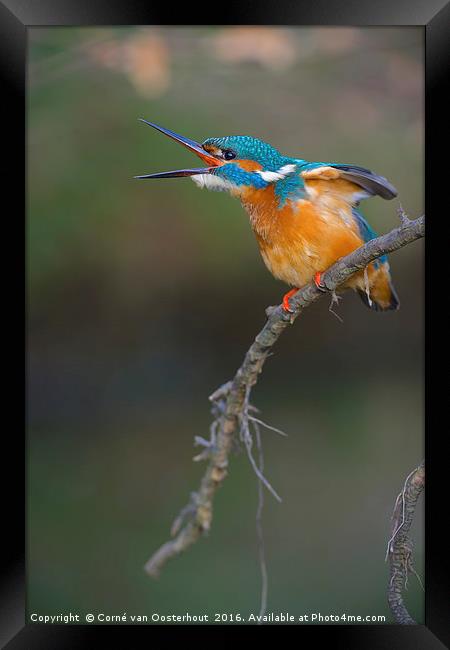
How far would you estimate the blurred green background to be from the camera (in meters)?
2.30

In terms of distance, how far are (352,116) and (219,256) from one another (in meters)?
1.45

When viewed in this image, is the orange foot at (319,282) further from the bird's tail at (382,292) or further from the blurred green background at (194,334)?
the blurred green background at (194,334)

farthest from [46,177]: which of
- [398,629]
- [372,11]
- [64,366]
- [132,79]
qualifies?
[398,629]

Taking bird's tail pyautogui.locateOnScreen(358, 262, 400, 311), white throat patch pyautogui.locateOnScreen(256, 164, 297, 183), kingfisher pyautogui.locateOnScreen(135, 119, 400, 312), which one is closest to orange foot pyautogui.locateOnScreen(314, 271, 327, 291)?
kingfisher pyautogui.locateOnScreen(135, 119, 400, 312)

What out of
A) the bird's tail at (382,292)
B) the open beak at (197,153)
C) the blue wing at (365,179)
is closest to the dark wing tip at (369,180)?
the blue wing at (365,179)

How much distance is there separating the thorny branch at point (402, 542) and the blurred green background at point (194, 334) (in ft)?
0.28

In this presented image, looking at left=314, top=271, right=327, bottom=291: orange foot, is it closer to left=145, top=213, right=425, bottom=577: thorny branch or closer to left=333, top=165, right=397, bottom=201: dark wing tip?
left=145, top=213, right=425, bottom=577: thorny branch

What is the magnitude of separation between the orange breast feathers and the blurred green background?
0.83 ft

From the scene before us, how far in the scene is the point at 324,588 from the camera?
2.39 metres

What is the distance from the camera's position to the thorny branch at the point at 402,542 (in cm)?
189

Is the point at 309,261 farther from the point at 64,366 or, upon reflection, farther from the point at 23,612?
the point at 64,366

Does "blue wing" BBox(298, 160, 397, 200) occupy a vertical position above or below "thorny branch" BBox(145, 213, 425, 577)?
above

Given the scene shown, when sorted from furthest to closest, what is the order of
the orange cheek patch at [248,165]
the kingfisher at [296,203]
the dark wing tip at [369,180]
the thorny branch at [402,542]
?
the orange cheek patch at [248,165] → the kingfisher at [296,203] → the dark wing tip at [369,180] → the thorny branch at [402,542]

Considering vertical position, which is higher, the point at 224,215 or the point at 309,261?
the point at 224,215
